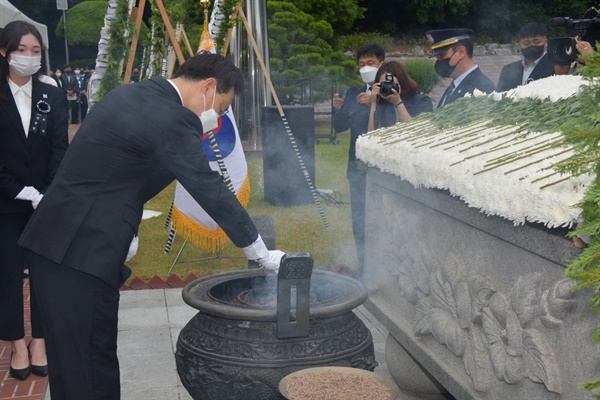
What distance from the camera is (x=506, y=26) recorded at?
30.0 metres

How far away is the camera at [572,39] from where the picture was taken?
4.02 m

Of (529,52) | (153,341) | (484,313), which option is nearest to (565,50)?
(484,313)

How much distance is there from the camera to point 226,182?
23.1 feet

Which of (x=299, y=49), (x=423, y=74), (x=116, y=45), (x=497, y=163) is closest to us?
(x=497, y=163)

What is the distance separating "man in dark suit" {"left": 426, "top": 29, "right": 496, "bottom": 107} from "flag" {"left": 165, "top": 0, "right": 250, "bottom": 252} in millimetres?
2606

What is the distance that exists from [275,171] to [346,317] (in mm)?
7378

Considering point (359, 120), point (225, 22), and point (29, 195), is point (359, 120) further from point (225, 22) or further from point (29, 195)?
point (29, 195)

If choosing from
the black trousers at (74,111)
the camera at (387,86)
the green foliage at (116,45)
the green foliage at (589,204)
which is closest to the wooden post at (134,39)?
the green foliage at (116,45)

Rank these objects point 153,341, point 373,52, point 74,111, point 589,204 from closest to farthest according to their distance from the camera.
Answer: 1. point 589,204
2. point 153,341
3. point 373,52
4. point 74,111

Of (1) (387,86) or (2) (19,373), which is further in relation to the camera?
(1) (387,86)

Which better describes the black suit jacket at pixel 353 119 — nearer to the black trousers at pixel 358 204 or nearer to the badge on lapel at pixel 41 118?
the black trousers at pixel 358 204

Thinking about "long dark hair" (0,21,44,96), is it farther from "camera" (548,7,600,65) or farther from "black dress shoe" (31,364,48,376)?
"camera" (548,7,600,65)

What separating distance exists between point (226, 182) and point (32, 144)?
2639 mm

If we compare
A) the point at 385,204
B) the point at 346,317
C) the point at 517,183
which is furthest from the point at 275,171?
the point at 517,183
